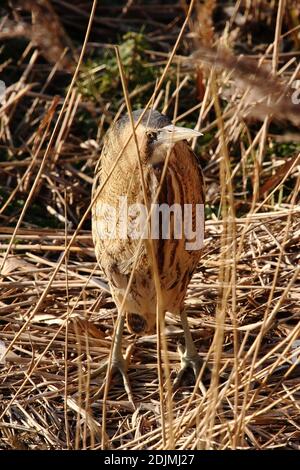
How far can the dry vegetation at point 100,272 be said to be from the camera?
1699 mm

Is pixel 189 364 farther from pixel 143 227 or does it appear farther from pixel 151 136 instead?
pixel 151 136

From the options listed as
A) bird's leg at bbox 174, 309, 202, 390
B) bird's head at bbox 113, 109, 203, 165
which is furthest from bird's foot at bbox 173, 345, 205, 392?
bird's head at bbox 113, 109, 203, 165

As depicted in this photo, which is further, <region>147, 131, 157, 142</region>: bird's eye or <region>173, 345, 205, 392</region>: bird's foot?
<region>173, 345, 205, 392</region>: bird's foot

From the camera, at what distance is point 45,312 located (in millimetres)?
2707

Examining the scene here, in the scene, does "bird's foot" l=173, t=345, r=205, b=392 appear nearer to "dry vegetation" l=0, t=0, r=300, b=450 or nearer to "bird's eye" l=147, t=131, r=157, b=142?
"dry vegetation" l=0, t=0, r=300, b=450

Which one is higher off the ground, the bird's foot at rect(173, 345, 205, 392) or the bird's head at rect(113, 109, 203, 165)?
the bird's head at rect(113, 109, 203, 165)

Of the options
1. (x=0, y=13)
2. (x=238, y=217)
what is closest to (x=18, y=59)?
(x=0, y=13)

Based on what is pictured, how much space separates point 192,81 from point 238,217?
2.86 feet

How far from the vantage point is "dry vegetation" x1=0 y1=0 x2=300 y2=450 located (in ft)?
5.57

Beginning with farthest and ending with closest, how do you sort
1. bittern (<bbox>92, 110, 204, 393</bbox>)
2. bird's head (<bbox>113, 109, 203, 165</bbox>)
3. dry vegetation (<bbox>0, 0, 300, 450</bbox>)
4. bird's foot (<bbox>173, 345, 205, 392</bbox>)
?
bird's foot (<bbox>173, 345, 205, 392</bbox>), bittern (<bbox>92, 110, 204, 393</bbox>), bird's head (<bbox>113, 109, 203, 165</bbox>), dry vegetation (<bbox>0, 0, 300, 450</bbox>)

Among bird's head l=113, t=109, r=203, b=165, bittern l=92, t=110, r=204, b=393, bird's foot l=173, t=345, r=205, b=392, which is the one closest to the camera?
bird's head l=113, t=109, r=203, b=165

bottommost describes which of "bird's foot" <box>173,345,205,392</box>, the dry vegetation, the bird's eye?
"bird's foot" <box>173,345,205,392</box>

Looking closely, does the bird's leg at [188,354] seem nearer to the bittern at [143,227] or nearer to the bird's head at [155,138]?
the bittern at [143,227]

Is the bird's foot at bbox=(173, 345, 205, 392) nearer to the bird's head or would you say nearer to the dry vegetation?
the dry vegetation
